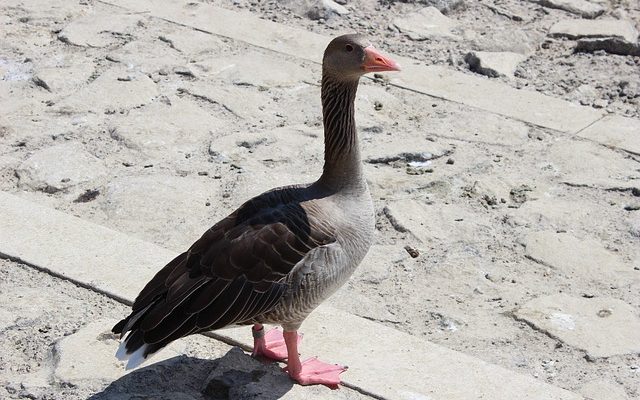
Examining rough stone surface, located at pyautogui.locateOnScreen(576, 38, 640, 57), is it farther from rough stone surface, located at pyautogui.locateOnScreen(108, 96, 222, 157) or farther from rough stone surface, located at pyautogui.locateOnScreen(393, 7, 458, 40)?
rough stone surface, located at pyautogui.locateOnScreen(108, 96, 222, 157)

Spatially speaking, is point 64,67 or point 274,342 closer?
point 274,342

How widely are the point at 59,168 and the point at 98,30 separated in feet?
7.07

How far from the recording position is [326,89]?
189 inches

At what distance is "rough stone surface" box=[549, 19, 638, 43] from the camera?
26.6 feet

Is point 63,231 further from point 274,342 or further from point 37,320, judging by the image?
point 274,342

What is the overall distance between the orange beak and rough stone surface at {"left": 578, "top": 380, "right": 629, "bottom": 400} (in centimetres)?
170

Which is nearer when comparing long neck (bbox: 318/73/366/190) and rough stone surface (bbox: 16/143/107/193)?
long neck (bbox: 318/73/366/190)

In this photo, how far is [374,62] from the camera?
4582 millimetres

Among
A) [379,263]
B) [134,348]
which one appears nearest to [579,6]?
[379,263]

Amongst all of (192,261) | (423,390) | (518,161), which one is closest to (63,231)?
(192,261)

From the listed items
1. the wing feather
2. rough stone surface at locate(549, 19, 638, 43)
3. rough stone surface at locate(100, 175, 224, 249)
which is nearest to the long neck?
the wing feather

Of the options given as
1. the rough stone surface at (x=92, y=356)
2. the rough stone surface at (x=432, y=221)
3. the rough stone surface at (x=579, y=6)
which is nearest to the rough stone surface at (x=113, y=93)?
the rough stone surface at (x=432, y=221)

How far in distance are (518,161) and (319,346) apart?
2.40 meters

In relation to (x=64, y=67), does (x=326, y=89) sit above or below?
above
